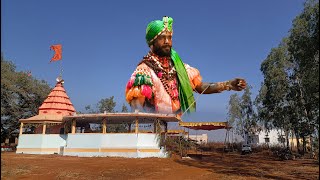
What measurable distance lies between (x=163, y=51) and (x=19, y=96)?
87.0 feet

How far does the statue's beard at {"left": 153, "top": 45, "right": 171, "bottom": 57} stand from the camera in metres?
12.6

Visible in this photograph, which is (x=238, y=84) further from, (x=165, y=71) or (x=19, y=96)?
(x=19, y=96)

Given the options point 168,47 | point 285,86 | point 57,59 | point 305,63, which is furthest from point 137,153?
point 285,86

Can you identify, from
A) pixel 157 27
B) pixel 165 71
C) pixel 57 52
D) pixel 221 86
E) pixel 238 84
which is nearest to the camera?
pixel 238 84

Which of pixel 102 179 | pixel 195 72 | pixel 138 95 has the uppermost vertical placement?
pixel 195 72

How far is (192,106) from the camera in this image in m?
12.7

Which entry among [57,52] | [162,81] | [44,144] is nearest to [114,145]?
[44,144]

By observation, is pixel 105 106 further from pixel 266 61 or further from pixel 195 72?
pixel 195 72

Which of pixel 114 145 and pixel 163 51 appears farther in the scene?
pixel 114 145

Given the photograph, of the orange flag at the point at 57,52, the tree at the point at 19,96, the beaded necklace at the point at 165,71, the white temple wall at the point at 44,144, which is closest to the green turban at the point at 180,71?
the beaded necklace at the point at 165,71

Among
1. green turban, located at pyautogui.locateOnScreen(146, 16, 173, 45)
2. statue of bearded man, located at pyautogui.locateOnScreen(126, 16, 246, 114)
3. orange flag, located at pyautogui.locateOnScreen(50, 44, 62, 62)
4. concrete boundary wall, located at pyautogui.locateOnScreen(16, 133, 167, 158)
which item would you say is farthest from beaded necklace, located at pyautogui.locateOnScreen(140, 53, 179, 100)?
orange flag, located at pyautogui.locateOnScreen(50, 44, 62, 62)

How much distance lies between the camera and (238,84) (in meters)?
12.2

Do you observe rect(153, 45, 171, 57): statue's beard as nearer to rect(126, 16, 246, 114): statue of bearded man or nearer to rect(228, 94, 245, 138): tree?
rect(126, 16, 246, 114): statue of bearded man

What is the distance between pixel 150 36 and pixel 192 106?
3388 mm
